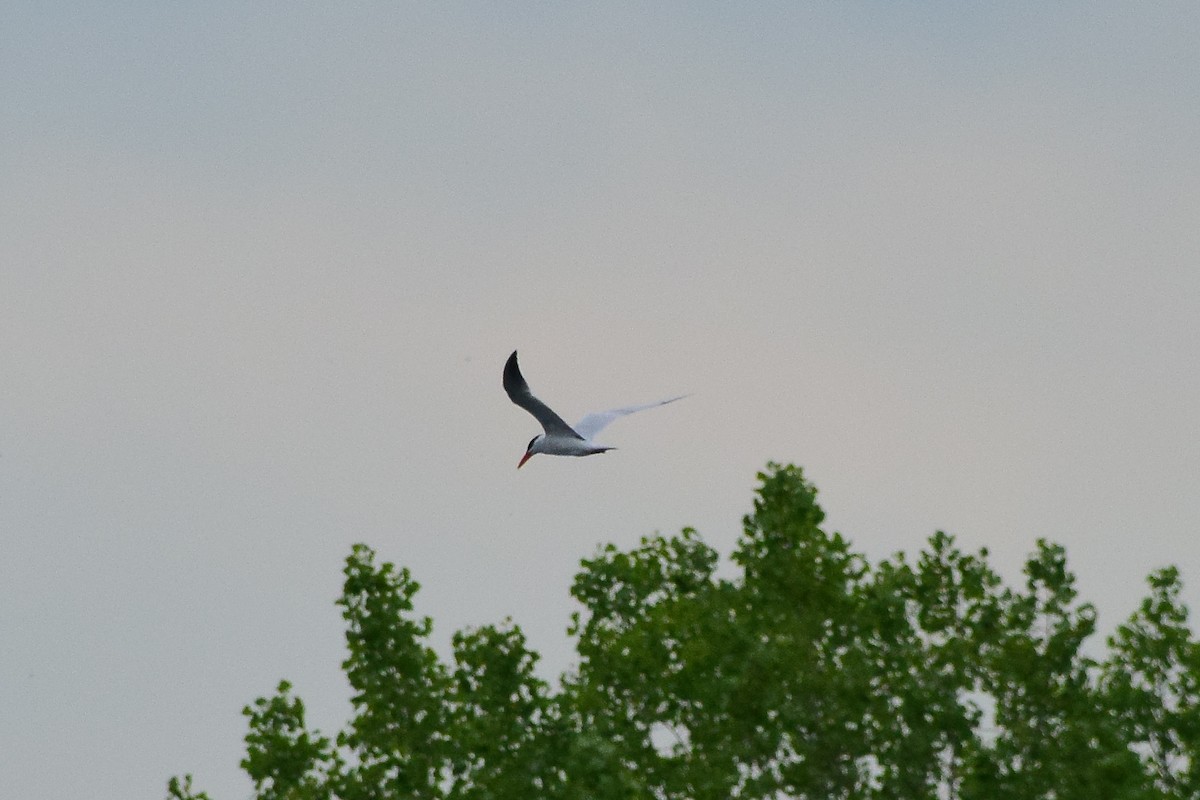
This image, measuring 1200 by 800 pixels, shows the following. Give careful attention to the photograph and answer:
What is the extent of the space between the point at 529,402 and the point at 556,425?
90 centimetres

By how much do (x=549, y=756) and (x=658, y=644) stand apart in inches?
97.7

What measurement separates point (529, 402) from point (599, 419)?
1.94 meters

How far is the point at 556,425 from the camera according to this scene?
48.5m

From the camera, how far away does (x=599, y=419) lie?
49.4 m

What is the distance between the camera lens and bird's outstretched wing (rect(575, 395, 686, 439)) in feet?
160

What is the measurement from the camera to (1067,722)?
46594 mm

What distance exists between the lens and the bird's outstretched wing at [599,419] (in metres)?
48.9

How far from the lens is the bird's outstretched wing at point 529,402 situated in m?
46.8

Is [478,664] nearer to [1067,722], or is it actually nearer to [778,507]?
[778,507]

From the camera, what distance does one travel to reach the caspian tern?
47.3m

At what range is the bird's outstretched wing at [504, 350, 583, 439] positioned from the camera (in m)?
46.8

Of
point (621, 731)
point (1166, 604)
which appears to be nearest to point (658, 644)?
point (621, 731)

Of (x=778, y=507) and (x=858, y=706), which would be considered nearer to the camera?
(x=858, y=706)

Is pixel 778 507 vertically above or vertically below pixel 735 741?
above
